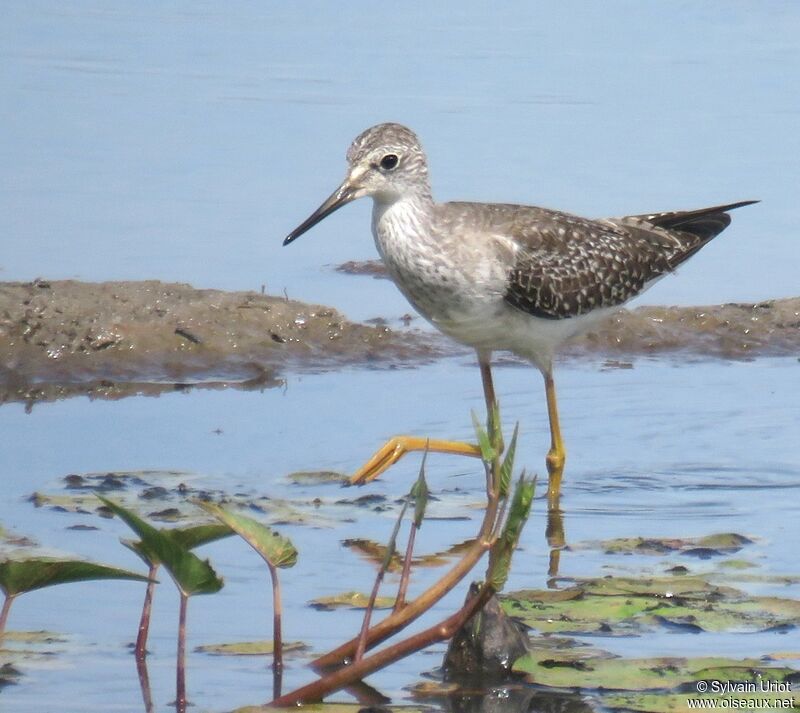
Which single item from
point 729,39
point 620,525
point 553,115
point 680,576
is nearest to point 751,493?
point 620,525

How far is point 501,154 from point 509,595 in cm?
726

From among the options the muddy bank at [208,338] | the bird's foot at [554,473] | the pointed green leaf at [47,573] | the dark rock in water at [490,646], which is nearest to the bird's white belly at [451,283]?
the bird's foot at [554,473]

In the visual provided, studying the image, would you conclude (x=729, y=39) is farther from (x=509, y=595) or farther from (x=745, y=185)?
(x=509, y=595)

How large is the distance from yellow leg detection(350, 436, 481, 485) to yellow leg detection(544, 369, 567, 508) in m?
0.46

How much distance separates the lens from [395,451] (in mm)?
8430

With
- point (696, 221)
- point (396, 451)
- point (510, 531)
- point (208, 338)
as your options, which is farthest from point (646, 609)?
point (208, 338)

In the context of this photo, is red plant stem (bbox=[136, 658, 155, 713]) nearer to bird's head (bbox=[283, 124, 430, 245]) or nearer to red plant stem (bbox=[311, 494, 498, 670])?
red plant stem (bbox=[311, 494, 498, 670])

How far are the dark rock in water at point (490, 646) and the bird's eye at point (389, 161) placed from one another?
3454 millimetres

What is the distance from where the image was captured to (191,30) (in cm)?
1688

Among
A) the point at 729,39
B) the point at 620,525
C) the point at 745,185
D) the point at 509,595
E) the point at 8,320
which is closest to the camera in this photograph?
the point at 509,595

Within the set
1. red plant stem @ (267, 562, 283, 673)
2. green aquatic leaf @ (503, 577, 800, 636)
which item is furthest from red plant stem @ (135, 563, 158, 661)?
green aquatic leaf @ (503, 577, 800, 636)

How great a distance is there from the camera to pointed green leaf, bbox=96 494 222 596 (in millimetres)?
5055

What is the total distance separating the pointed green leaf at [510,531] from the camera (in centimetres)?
486

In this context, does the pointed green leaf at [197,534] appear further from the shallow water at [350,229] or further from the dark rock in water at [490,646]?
the dark rock in water at [490,646]
